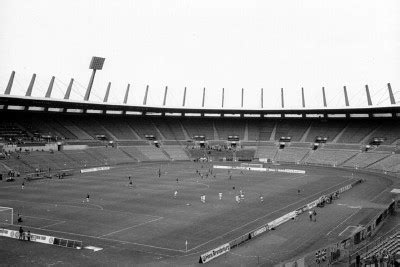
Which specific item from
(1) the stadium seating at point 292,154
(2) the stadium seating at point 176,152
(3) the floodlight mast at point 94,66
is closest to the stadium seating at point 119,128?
(2) the stadium seating at point 176,152

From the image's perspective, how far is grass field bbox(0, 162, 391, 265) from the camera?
31.0m

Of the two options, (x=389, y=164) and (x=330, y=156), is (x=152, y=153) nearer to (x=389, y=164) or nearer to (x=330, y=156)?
(x=330, y=156)

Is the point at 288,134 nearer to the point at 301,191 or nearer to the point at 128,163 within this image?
the point at 128,163

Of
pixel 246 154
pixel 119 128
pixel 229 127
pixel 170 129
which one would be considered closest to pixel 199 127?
pixel 229 127

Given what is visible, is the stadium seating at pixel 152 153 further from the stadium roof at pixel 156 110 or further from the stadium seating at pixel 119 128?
the stadium roof at pixel 156 110

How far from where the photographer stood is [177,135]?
120688 mm

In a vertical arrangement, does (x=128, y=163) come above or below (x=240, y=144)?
below

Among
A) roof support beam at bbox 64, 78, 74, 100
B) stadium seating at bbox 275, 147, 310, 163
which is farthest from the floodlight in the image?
stadium seating at bbox 275, 147, 310, 163

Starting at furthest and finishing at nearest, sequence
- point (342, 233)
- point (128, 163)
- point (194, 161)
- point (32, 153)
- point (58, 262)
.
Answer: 1. point (194, 161)
2. point (128, 163)
3. point (32, 153)
4. point (342, 233)
5. point (58, 262)

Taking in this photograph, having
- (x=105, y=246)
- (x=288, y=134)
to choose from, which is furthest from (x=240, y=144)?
(x=105, y=246)

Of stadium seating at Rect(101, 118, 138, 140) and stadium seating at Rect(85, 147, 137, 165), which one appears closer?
stadium seating at Rect(85, 147, 137, 165)

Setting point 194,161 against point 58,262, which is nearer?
Answer: point 58,262

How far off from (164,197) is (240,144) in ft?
222

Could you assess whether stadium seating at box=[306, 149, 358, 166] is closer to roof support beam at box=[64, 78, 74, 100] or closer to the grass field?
the grass field
